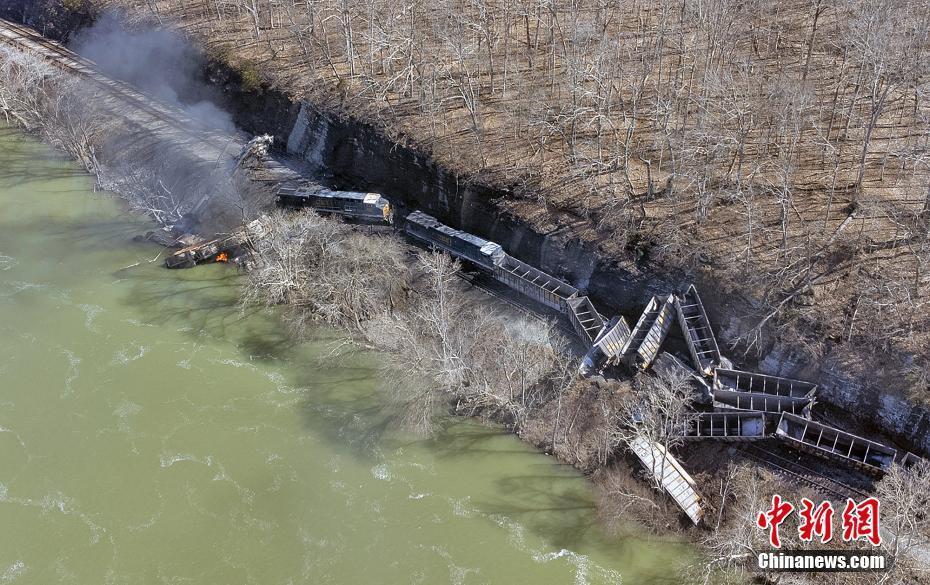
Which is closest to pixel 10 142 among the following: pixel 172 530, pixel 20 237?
pixel 20 237

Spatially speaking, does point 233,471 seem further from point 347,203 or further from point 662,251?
point 662,251

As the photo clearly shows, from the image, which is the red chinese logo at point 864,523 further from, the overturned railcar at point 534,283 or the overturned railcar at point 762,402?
the overturned railcar at point 534,283

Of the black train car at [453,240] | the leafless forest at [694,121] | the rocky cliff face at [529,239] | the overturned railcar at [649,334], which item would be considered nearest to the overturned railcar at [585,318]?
the overturned railcar at [649,334]

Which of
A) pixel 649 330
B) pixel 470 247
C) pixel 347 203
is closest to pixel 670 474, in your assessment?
pixel 649 330

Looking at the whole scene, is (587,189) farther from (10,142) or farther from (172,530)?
(10,142)

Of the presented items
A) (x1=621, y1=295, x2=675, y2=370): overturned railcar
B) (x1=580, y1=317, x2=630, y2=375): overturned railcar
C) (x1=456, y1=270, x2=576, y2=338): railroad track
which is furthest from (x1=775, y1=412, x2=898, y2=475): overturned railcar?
(x1=456, y1=270, x2=576, y2=338): railroad track

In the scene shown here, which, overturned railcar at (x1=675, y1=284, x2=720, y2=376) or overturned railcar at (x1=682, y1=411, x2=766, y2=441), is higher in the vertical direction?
overturned railcar at (x1=675, y1=284, x2=720, y2=376)

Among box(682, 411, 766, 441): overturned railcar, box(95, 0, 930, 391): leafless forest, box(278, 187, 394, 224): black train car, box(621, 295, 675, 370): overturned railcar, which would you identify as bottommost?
box(682, 411, 766, 441): overturned railcar

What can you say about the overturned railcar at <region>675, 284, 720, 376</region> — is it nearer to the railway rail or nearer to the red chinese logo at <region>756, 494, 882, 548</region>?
the railway rail
